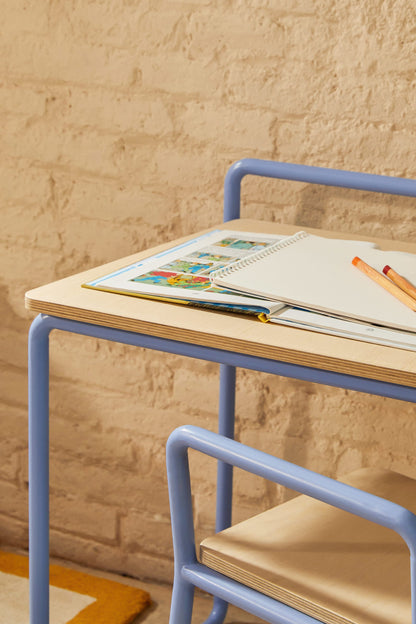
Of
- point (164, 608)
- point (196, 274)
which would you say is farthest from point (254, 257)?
point (164, 608)

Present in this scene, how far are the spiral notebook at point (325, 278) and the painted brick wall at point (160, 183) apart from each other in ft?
1.24

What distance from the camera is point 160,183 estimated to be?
1.66 metres

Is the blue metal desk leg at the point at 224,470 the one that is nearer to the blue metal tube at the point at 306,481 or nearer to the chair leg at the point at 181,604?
the chair leg at the point at 181,604

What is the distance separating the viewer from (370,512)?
2.37 feet

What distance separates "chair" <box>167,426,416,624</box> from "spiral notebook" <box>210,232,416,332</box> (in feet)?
0.66

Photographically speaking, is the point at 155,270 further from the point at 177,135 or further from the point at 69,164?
the point at 69,164

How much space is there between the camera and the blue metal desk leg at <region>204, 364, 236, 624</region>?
5.17 feet

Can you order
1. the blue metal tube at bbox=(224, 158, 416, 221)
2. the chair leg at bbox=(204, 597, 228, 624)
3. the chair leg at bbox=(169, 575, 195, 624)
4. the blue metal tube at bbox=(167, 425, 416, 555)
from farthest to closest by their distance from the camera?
the chair leg at bbox=(204, 597, 228, 624) → the blue metal tube at bbox=(224, 158, 416, 221) → the chair leg at bbox=(169, 575, 195, 624) → the blue metal tube at bbox=(167, 425, 416, 555)

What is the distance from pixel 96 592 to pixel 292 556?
37.3 inches

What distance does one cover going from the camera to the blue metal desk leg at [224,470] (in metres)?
1.58

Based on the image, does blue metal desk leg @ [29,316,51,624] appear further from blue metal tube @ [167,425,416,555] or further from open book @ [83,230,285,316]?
blue metal tube @ [167,425,416,555]

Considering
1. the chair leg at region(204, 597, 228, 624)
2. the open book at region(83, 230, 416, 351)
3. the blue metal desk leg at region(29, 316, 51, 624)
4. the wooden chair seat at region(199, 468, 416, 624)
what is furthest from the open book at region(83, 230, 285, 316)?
the chair leg at region(204, 597, 228, 624)

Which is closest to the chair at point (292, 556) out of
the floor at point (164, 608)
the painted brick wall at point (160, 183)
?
the painted brick wall at point (160, 183)

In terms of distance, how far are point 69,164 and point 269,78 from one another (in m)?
0.45
